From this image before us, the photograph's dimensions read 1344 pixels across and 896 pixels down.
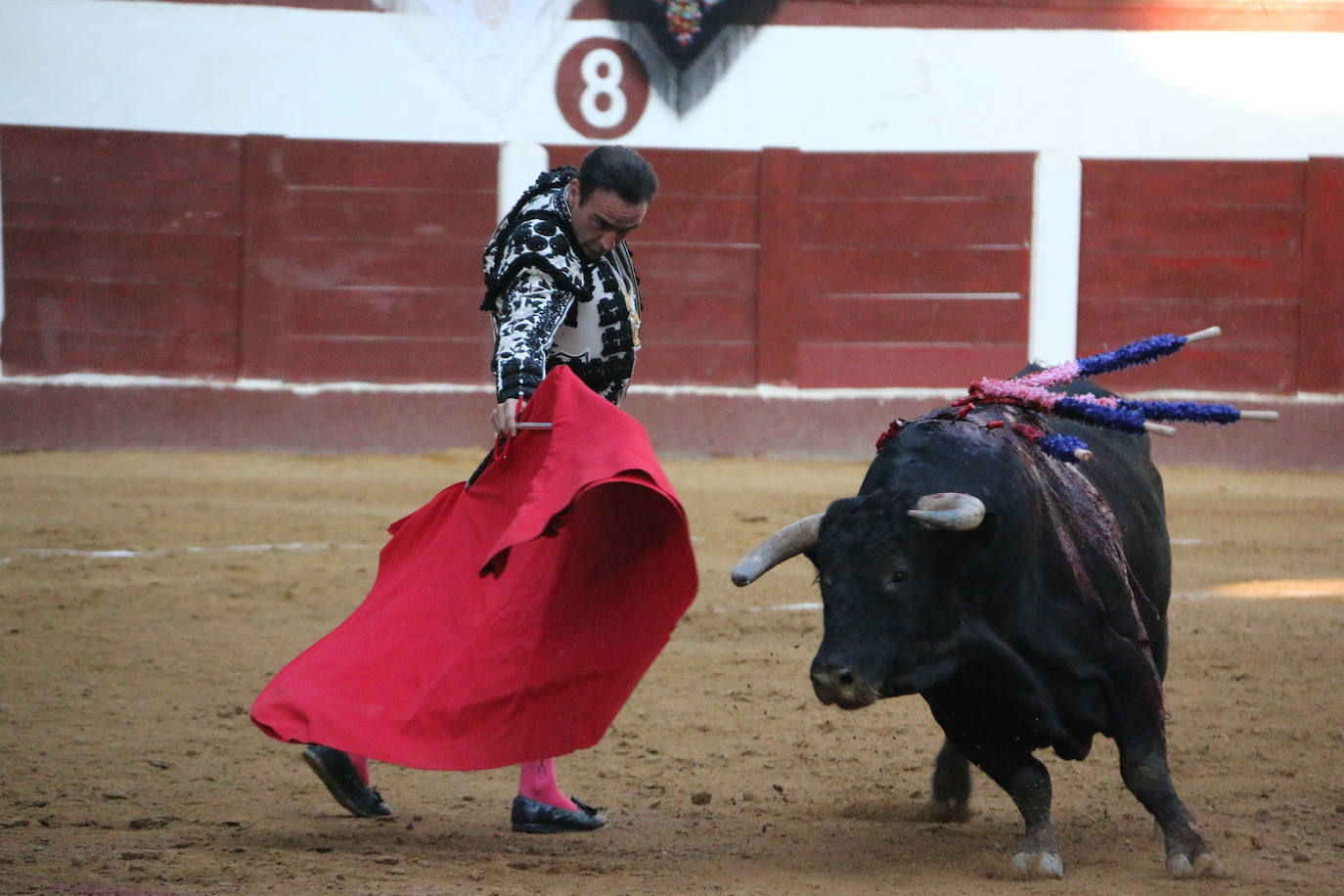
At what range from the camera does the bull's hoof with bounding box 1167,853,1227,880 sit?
2451 millimetres

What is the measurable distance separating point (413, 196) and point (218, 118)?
1046 millimetres

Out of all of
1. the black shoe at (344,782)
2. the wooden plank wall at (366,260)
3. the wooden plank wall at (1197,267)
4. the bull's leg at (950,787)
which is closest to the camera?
the black shoe at (344,782)

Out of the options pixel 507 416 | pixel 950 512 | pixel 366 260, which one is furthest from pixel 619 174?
pixel 366 260

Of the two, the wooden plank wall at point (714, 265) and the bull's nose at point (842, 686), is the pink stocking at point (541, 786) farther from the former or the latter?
the wooden plank wall at point (714, 265)

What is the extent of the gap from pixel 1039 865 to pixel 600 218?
3.99 feet

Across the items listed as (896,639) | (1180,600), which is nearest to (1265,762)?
(896,639)

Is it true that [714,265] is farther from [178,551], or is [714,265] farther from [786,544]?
[786,544]

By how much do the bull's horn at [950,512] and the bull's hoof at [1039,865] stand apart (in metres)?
0.52

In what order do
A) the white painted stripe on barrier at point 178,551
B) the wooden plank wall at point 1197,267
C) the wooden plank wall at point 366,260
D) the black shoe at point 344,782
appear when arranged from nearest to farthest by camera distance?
the black shoe at point 344,782 < the white painted stripe on barrier at point 178,551 < the wooden plank wall at point 366,260 < the wooden plank wall at point 1197,267

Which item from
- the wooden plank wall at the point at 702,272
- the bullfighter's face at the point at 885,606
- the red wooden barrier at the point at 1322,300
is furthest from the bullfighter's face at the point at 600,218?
the red wooden barrier at the point at 1322,300

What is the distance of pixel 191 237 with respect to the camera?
8719 mm

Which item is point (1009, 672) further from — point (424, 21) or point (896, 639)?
point (424, 21)

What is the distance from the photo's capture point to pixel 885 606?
2.35 meters

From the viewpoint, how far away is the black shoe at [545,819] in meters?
2.76
